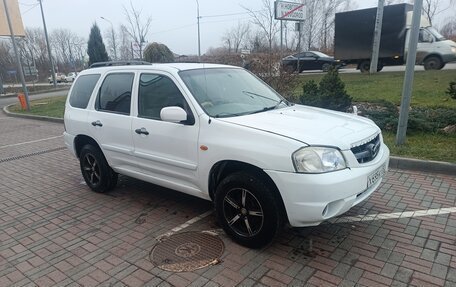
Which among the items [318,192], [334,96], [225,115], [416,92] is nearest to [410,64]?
[334,96]

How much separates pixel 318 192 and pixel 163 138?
1.90m

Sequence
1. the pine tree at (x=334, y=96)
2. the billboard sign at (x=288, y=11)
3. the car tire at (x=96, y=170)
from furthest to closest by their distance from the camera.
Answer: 1. the billboard sign at (x=288, y=11)
2. the pine tree at (x=334, y=96)
3. the car tire at (x=96, y=170)

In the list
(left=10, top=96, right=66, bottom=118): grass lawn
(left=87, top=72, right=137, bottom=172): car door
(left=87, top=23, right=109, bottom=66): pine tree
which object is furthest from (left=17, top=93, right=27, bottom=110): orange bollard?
(left=87, top=72, right=137, bottom=172): car door

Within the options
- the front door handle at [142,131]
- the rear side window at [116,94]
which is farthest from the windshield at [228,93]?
the rear side window at [116,94]

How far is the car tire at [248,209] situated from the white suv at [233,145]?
0.03 feet

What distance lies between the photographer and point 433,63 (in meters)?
16.8

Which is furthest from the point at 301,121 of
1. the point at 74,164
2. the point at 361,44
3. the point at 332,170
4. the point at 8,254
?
the point at 361,44

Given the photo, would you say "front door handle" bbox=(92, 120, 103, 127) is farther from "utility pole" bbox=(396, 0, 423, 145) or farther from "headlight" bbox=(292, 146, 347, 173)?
"utility pole" bbox=(396, 0, 423, 145)

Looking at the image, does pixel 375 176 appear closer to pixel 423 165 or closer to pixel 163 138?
pixel 163 138

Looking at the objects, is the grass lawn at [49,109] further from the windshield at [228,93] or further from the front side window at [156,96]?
the windshield at [228,93]

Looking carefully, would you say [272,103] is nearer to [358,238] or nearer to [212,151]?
[212,151]

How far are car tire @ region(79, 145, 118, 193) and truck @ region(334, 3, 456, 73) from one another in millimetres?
16575

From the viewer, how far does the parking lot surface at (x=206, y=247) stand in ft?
9.96

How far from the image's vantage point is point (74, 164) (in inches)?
276
